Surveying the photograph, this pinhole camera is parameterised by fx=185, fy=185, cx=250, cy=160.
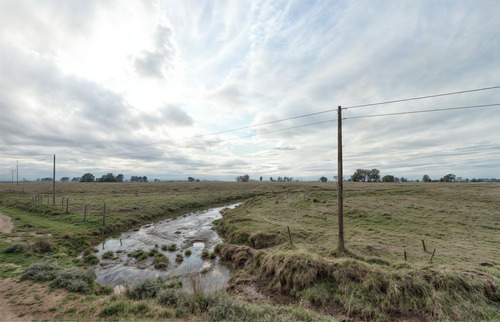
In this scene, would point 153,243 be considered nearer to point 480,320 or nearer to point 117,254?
point 117,254

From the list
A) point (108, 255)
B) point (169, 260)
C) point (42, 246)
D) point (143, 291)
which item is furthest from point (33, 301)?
point (42, 246)

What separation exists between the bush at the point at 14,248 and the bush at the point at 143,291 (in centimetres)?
1337

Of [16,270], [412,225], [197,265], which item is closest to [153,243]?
[197,265]

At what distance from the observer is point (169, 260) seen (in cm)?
1758

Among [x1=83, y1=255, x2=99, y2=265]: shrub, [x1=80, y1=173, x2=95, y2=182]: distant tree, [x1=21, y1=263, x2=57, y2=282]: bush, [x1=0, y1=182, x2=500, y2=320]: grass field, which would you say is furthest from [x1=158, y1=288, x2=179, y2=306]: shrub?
[x1=80, y1=173, x2=95, y2=182]: distant tree

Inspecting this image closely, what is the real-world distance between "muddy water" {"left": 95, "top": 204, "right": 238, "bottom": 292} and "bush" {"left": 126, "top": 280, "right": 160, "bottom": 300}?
2.50 feet

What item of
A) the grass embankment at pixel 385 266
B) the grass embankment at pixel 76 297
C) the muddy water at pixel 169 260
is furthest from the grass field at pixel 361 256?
the muddy water at pixel 169 260

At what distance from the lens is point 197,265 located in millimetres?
16688

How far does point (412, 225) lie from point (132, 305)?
29052 mm

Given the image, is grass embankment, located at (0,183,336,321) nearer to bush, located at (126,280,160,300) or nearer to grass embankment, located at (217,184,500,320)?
bush, located at (126,280,160,300)

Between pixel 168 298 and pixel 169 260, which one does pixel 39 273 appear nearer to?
pixel 169 260

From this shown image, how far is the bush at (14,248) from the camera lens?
15253mm

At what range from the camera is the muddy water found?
551 inches

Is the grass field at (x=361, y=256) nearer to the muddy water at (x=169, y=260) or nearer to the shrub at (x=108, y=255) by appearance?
the muddy water at (x=169, y=260)
